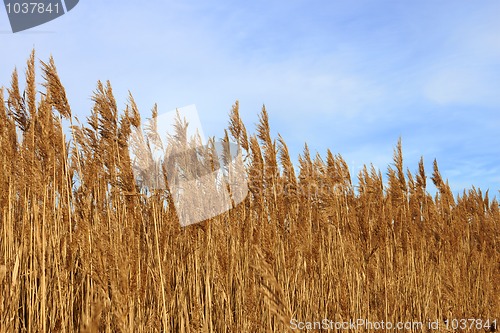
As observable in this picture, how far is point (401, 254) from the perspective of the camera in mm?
5262

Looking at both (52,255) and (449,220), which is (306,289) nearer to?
(52,255)

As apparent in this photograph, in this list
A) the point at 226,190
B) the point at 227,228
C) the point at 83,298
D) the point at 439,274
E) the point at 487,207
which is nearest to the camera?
the point at 83,298

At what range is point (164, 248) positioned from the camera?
290 centimetres

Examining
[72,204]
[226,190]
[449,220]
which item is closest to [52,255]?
[72,204]

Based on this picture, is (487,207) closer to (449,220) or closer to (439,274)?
(449,220)

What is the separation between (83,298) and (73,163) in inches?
51.9

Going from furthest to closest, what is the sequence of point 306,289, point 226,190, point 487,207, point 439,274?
point 487,207 < point 439,274 < point 226,190 < point 306,289

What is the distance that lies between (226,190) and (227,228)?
2.09 ft

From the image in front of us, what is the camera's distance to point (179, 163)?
14.1ft

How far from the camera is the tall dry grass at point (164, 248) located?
108 inches

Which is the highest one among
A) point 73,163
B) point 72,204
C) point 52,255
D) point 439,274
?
point 73,163

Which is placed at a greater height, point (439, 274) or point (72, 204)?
point (72, 204)

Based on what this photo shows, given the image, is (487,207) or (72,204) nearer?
(72,204)

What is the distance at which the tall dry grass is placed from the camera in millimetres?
2736
